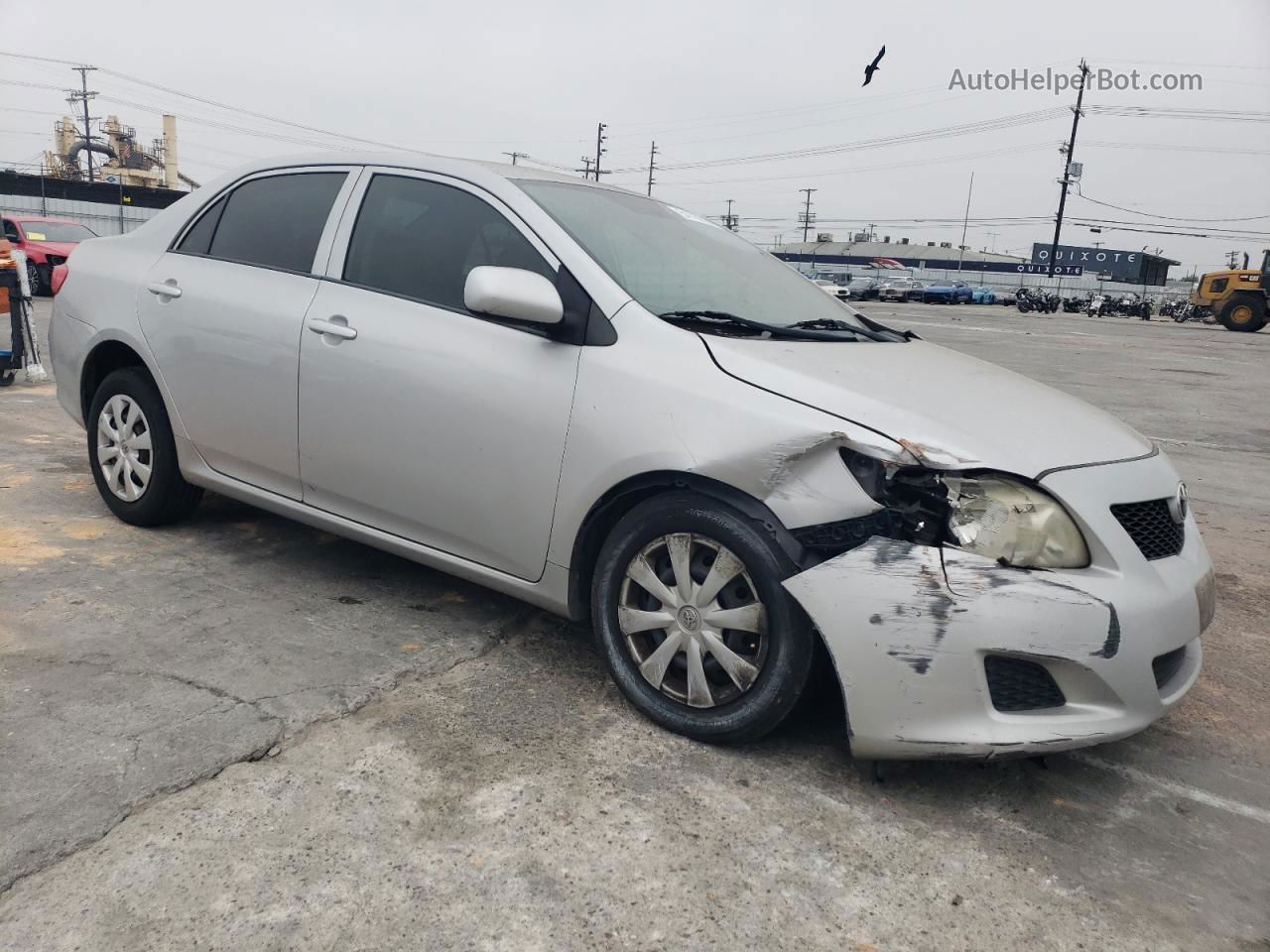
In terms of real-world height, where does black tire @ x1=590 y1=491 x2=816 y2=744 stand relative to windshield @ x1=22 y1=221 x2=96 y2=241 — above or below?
below

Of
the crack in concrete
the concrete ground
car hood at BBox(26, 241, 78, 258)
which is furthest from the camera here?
car hood at BBox(26, 241, 78, 258)

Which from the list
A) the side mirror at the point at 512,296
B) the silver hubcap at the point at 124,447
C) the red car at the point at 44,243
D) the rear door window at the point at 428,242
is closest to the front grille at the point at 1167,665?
the side mirror at the point at 512,296

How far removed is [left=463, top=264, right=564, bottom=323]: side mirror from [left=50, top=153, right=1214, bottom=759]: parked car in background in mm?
13

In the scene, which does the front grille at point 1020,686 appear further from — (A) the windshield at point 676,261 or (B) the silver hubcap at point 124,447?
(B) the silver hubcap at point 124,447

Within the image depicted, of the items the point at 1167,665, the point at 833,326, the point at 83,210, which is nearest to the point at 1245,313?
the point at 833,326

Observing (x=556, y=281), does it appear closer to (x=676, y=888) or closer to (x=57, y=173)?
(x=676, y=888)

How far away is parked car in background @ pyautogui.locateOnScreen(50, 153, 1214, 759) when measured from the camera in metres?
2.35

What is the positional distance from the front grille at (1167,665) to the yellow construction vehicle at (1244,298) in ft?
107

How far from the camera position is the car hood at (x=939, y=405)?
2.43 meters

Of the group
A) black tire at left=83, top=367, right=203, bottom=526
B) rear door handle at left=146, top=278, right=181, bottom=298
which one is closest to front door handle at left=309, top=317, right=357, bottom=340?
rear door handle at left=146, top=278, right=181, bottom=298

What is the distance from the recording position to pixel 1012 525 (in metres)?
2.35

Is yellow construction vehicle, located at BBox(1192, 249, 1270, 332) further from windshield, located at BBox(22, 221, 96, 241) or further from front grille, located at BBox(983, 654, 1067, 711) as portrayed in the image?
front grille, located at BBox(983, 654, 1067, 711)

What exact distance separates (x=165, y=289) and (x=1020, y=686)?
3.48m

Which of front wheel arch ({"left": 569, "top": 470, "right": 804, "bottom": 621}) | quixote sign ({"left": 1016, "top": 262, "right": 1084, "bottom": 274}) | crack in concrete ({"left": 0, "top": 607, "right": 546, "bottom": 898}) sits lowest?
crack in concrete ({"left": 0, "top": 607, "right": 546, "bottom": 898})
